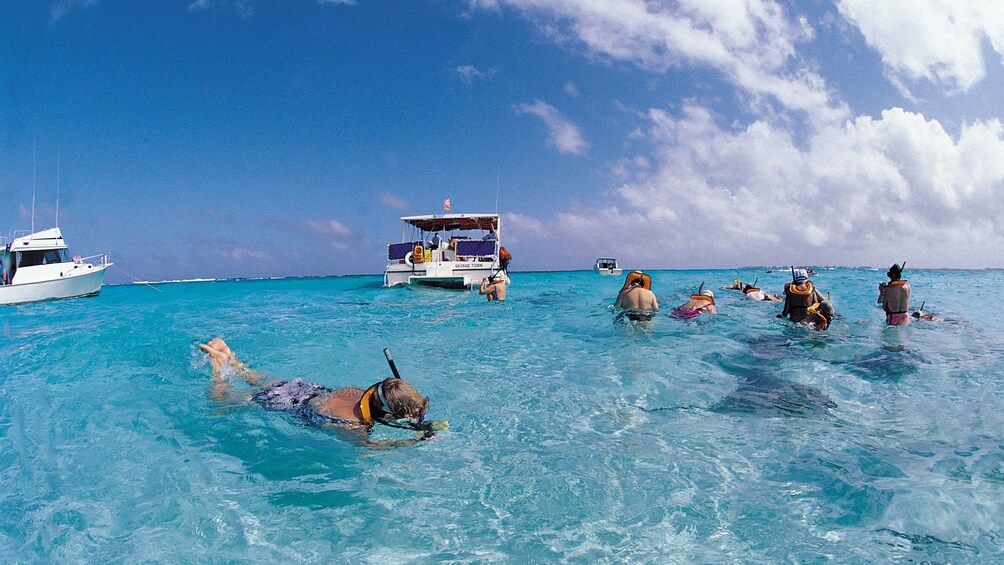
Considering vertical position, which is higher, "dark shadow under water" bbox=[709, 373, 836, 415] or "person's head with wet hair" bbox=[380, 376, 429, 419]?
"person's head with wet hair" bbox=[380, 376, 429, 419]

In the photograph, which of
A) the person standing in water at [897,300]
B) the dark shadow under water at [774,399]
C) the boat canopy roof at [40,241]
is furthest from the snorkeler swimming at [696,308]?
the boat canopy roof at [40,241]

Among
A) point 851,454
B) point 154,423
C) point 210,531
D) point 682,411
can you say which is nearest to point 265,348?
point 154,423

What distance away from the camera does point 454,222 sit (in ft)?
98.1

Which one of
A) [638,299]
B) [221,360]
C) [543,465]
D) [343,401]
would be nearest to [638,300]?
[638,299]

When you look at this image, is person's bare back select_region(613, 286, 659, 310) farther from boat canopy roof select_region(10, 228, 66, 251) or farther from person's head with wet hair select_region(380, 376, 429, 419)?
boat canopy roof select_region(10, 228, 66, 251)

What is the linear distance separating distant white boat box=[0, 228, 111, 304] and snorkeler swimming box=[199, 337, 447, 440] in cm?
2852

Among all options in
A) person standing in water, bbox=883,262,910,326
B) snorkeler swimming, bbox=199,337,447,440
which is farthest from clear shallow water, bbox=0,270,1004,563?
person standing in water, bbox=883,262,910,326

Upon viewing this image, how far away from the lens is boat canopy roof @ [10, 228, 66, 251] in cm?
2574

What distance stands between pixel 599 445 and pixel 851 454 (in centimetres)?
224

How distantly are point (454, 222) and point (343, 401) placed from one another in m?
25.8

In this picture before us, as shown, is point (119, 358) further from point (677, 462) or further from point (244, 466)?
point (677, 462)

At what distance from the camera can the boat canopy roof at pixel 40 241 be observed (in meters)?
25.7

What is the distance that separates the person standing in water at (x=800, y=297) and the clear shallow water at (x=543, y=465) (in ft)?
8.67

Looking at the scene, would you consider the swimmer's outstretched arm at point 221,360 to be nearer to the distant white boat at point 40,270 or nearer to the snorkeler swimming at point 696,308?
the snorkeler swimming at point 696,308
